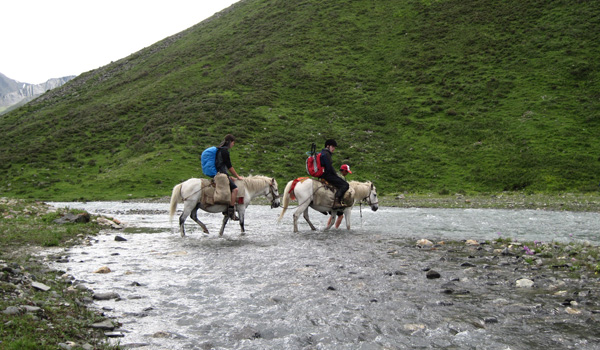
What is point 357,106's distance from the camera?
60.6 metres

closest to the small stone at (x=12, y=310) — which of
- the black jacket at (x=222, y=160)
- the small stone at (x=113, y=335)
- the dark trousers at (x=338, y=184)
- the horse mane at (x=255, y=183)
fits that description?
the small stone at (x=113, y=335)

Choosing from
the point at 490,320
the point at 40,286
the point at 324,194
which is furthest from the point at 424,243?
the point at 40,286

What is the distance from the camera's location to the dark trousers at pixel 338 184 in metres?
16.8

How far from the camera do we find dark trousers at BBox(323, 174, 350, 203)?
1683cm

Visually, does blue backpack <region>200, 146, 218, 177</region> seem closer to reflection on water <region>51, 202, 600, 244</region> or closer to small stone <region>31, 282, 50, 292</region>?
reflection on water <region>51, 202, 600, 244</region>

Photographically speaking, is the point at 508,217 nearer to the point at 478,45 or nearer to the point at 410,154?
the point at 410,154

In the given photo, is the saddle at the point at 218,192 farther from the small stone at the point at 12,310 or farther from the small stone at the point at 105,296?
the small stone at the point at 12,310

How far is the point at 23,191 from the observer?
143 ft

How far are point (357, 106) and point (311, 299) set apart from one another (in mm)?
55311

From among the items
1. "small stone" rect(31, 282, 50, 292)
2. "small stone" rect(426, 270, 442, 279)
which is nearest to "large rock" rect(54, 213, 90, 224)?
"small stone" rect(31, 282, 50, 292)

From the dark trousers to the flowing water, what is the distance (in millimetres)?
3026

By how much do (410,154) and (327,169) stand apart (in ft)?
112

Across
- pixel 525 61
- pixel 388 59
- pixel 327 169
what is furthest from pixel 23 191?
pixel 525 61

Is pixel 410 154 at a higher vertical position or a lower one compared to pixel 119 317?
higher
